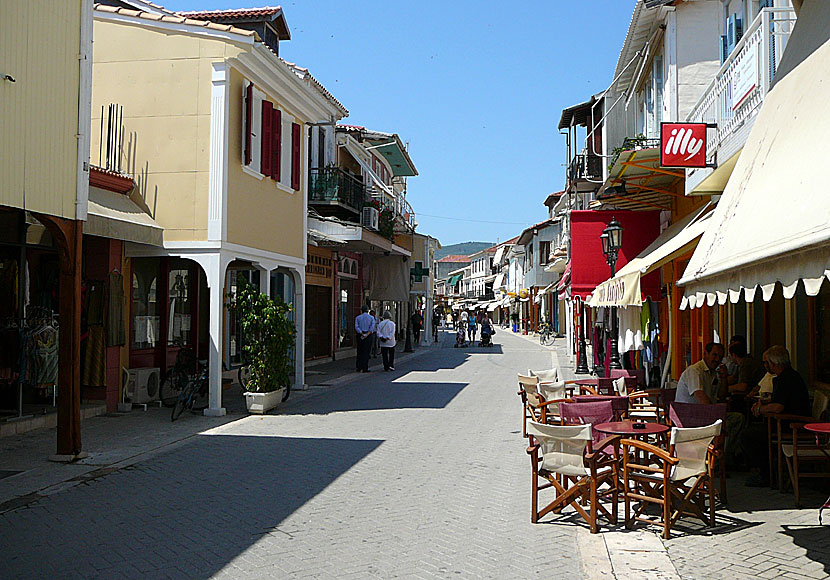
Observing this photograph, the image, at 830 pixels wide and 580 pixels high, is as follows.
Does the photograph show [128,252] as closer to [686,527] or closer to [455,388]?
[455,388]

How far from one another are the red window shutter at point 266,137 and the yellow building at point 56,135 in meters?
5.49

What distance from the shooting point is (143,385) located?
14.5m

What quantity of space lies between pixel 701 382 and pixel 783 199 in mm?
4040

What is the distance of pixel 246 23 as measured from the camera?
21.3m

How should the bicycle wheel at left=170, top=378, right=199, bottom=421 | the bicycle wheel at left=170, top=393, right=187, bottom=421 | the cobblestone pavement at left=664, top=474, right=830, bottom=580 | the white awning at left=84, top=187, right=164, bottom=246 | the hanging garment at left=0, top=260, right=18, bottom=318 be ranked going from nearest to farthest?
1. the cobblestone pavement at left=664, top=474, right=830, bottom=580
2. the white awning at left=84, top=187, right=164, bottom=246
3. the hanging garment at left=0, top=260, right=18, bottom=318
4. the bicycle wheel at left=170, top=393, right=187, bottom=421
5. the bicycle wheel at left=170, top=378, right=199, bottom=421

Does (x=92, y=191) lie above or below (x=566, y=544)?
above

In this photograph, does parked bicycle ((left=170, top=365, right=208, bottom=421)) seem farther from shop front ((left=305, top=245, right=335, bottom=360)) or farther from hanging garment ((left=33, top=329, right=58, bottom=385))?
shop front ((left=305, top=245, right=335, bottom=360))

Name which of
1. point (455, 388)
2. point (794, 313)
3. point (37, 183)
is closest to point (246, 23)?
point (455, 388)

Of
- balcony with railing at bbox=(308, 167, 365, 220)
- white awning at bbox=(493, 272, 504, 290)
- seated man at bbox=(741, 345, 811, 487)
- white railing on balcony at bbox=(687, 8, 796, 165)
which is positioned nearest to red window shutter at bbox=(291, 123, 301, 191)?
balcony with railing at bbox=(308, 167, 365, 220)

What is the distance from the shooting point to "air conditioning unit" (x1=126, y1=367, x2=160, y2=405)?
14.2 metres

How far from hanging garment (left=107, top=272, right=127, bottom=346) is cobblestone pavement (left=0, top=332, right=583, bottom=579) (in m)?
2.55

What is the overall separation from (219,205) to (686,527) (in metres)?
9.44

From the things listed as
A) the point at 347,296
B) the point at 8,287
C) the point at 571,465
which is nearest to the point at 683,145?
the point at 571,465

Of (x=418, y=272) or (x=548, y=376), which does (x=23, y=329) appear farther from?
(x=418, y=272)
